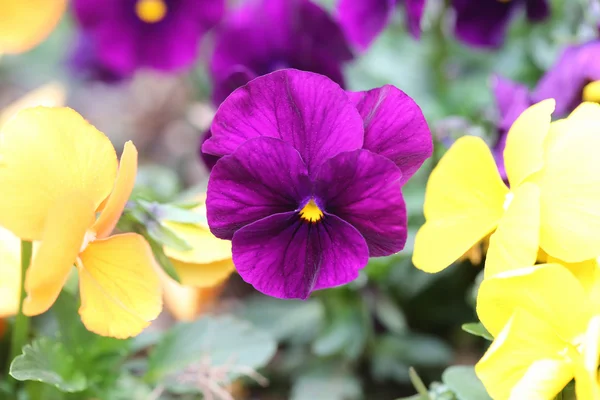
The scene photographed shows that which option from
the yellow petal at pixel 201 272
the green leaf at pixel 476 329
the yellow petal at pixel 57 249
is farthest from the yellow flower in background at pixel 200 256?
the green leaf at pixel 476 329

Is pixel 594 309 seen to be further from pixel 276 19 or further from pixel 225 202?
pixel 276 19

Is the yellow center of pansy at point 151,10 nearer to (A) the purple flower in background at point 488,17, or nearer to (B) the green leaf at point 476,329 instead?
(A) the purple flower in background at point 488,17

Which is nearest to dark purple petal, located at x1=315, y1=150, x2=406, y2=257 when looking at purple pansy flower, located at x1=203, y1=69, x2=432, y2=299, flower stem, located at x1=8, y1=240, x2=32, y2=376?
purple pansy flower, located at x1=203, y1=69, x2=432, y2=299

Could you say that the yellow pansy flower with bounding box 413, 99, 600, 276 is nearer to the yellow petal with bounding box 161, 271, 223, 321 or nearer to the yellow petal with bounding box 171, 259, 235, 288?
the yellow petal with bounding box 171, 259, 235, 288

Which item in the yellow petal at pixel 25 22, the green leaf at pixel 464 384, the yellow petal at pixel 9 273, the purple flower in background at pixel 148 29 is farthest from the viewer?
the purple flower in background at pixel 148 29

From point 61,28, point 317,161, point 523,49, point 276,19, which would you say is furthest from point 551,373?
point 61,28

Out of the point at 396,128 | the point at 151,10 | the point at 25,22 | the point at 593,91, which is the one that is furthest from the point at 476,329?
the point at 151,10
